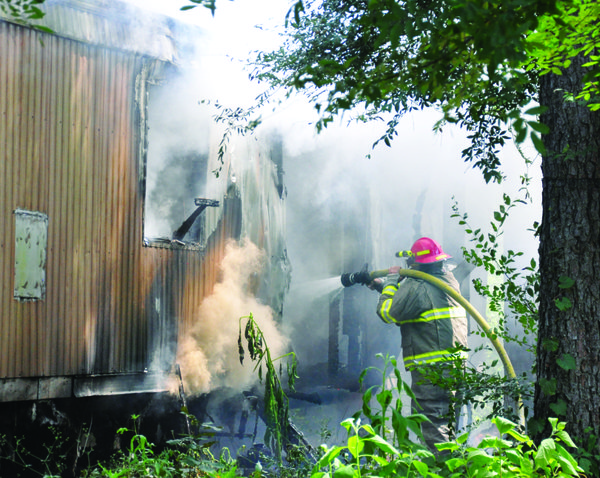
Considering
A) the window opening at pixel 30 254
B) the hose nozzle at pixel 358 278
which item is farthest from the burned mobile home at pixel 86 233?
the hose nozzle at pixel 358 278

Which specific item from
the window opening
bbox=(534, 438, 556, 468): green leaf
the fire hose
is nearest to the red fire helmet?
the fire hose

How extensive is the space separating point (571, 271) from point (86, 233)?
15.7 feet

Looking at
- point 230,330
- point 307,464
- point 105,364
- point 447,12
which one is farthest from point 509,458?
point 230,330

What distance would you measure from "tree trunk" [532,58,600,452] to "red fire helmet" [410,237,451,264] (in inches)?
159

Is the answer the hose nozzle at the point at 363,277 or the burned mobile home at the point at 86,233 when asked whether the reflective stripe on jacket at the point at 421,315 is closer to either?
the hose nozzle at the point at 363,277

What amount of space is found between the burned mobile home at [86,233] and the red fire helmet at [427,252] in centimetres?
257

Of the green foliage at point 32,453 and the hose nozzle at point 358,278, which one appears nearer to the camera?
the green foliage at point 32,453

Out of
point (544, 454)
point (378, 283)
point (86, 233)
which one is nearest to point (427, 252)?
point (378, 283)

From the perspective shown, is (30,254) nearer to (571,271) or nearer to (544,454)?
(571,271)

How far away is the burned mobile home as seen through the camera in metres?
5.43

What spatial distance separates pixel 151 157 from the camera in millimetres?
7543

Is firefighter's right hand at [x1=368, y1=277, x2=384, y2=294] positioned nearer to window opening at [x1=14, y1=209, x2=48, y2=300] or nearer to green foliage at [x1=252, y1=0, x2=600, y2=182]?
window opening at [x1=14, y1=209, x2=48, y2=300]

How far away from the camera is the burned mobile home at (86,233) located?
543 centimetres

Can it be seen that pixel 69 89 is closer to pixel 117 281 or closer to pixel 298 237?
pixel 117 281
